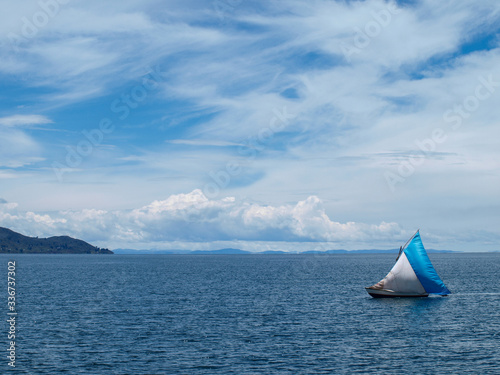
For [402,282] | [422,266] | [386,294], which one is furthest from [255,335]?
[422,266]

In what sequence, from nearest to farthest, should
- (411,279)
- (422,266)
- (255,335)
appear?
A: (255,335), (422,266), (411,279)

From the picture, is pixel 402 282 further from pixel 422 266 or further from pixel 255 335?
pixel 255 335

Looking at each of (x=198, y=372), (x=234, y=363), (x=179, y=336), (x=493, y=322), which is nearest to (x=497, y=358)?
(x=493, y=322)

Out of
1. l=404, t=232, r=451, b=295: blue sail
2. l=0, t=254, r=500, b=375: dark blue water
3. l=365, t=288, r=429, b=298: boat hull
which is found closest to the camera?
l=0, t=254, r=500, b=375: dark blue water

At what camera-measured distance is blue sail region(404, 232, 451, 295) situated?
3942 inches

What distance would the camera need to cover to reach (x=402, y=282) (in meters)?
103

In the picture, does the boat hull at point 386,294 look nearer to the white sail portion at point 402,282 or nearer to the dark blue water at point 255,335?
the white sail portion at point 402,282

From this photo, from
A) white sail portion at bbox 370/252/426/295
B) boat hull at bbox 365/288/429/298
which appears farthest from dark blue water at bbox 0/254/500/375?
white sail portion at bbox 370/252/426/295

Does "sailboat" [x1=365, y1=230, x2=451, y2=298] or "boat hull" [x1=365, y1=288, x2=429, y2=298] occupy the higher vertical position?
"sailboat" [x1=365, y1=230, x2=451, y2=298]

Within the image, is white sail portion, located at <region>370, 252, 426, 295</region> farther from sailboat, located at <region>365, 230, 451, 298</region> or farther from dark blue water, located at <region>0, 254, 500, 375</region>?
dark blue water, located at <region>0, 254, 500, 375</region>

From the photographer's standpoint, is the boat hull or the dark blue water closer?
the dark blue water

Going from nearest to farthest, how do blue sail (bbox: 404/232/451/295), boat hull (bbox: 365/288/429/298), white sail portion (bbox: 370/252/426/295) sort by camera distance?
blue sail (bbox: 404/232/451/295)
white sail portion (bbox: 370/252/426/295)
boat hull (bbox: 365/288/429/298)

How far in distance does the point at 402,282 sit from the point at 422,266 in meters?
5.45

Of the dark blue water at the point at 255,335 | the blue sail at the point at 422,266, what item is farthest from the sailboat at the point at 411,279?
the dark blue water at the point at 255,335
